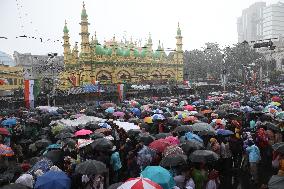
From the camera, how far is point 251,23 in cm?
16900

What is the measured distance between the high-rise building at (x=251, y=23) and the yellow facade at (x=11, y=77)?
4739 inches

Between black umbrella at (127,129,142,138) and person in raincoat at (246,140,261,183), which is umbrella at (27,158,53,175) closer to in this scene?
black umbrella at (127,129,142,138)

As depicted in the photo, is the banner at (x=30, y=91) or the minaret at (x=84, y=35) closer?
the banner at (x=30, y=91)

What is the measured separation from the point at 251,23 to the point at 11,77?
447 ft

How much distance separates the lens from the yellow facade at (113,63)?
43625mm

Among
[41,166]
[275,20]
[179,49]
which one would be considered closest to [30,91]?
[41,166]

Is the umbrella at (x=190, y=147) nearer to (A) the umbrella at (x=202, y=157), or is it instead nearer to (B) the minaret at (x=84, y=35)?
(A) the umbrella at (x=202, y=157)

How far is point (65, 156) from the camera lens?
29.6ft

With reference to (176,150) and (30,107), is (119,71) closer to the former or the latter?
(30,107)

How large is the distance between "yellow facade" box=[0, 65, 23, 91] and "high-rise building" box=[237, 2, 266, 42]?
120369mm

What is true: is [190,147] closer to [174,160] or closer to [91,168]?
[174,160]

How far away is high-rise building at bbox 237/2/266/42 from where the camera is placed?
162625 mm

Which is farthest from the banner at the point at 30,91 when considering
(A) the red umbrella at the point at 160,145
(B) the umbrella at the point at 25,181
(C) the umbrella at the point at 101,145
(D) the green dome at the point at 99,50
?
(D) the green dome at the point at 99,50

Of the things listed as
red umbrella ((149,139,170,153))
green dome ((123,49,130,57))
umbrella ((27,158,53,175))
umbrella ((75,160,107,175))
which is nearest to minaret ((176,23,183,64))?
green dome ((123,49,130,57))
